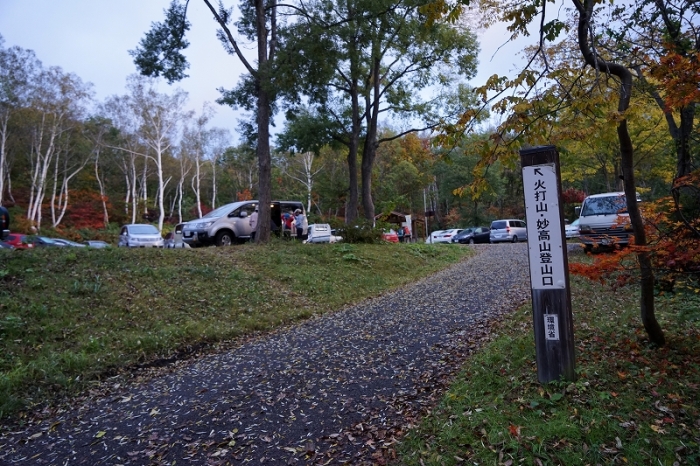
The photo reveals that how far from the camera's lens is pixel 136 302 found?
799 centimetres

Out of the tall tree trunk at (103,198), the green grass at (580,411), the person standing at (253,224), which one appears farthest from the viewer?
the tall tree trunk at (103,198)

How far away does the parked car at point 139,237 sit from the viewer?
21.1m

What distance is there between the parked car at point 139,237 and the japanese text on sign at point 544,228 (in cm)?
1974

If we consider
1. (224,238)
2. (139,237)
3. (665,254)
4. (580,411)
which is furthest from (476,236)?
(580,411)

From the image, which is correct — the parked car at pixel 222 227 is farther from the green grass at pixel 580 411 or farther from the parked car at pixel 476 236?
the parked car at pixel 476 236

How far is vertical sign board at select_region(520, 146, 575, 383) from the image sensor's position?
3803 millimetres

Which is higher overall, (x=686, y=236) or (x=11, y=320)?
(x=686, y=236)

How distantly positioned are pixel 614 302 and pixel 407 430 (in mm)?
5267

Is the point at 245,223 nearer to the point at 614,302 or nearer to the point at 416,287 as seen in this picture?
the point at 416,287

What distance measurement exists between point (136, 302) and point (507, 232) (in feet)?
84.8

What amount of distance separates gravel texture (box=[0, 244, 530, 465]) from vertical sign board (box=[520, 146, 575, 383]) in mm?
1235

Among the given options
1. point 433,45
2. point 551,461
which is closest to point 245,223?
point 433,45

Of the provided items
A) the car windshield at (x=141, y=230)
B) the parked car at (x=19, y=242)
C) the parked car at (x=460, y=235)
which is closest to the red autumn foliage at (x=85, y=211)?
the car windshield at (x=141, y=230)

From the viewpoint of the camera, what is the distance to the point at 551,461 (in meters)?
3.00
